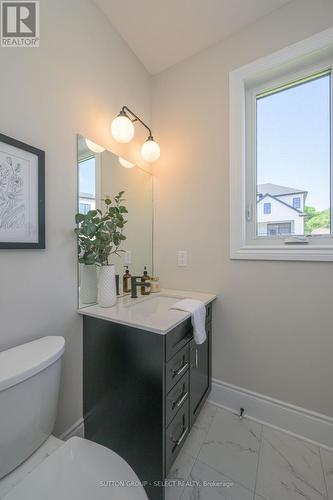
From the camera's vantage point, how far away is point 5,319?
3.00ft

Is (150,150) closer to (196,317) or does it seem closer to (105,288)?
(105,288)

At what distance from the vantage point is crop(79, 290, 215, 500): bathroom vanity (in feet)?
3.11

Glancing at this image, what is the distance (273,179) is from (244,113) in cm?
53

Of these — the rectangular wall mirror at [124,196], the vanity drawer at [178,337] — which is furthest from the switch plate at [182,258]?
the vanity drawer at [178,337]

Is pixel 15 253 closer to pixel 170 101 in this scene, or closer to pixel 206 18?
pixel 170 101

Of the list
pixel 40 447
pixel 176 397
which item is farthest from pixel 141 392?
pixel 40 447

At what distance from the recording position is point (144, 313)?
3.85 ft

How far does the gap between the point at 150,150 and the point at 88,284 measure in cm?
113

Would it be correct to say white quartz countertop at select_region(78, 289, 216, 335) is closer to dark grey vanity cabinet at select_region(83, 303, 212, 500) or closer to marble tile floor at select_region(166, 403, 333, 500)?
dark grey vanity cabinet at select_region(83, 303, 212, 500)

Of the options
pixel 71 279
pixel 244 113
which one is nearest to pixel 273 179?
pixel 244 113

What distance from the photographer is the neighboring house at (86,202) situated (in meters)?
1.26

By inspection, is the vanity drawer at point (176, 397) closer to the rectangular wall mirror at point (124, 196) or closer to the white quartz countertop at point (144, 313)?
the white quartz countertop at point (144, 313)

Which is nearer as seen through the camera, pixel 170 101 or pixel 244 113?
pixel 244 113

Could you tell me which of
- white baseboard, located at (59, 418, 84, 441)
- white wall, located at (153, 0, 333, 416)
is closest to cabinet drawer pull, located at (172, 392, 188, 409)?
white wall, located at (153, 0, 333, 416)
